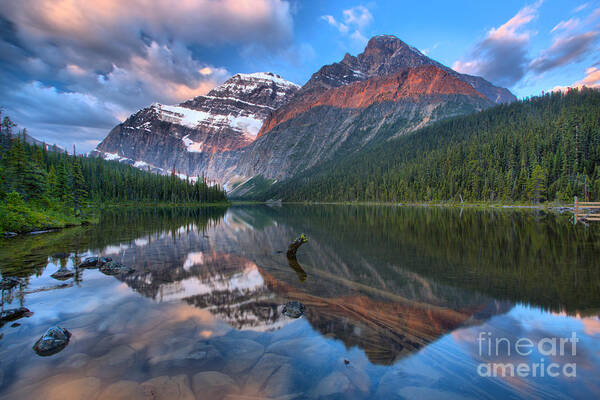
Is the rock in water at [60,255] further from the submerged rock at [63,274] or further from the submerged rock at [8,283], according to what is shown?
the submerged rock at [8,283]

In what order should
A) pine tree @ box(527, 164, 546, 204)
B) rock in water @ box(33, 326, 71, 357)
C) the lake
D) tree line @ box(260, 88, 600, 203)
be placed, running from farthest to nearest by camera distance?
1. tree line @ box(260, 88, 600, 203)
2. pine tree @ box(527, 164, 546, 204)
3. rock in water @ box(33, 326, 71, 357)
4. the lake

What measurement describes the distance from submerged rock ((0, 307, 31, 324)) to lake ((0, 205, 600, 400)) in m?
0.25

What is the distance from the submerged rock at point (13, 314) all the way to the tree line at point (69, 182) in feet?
92.2

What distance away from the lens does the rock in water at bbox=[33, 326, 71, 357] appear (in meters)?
6.59

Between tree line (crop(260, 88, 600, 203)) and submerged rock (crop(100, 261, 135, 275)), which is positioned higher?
tree line (crop(260, 88, 600, 203))

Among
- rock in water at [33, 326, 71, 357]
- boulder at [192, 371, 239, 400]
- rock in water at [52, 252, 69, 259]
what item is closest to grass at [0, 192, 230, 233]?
rock in water at [52, 252, 69, 259]

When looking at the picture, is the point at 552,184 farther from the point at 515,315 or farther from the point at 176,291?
the point at 176,291

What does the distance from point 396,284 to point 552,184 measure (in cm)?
8232

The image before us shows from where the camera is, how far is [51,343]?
22.3ft

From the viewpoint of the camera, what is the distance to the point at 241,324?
328 inches

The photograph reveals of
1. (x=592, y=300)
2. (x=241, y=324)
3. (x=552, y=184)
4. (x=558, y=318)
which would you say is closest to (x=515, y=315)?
(x=558, y=318)

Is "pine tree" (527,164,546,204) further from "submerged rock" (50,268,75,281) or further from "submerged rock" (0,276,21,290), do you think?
"submerged rock" (0,276,21,290)

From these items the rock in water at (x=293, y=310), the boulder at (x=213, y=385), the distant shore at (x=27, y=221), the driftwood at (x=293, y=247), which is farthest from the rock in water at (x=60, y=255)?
the boulder at (x=213, y=385)

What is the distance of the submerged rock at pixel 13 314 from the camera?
848 cm
